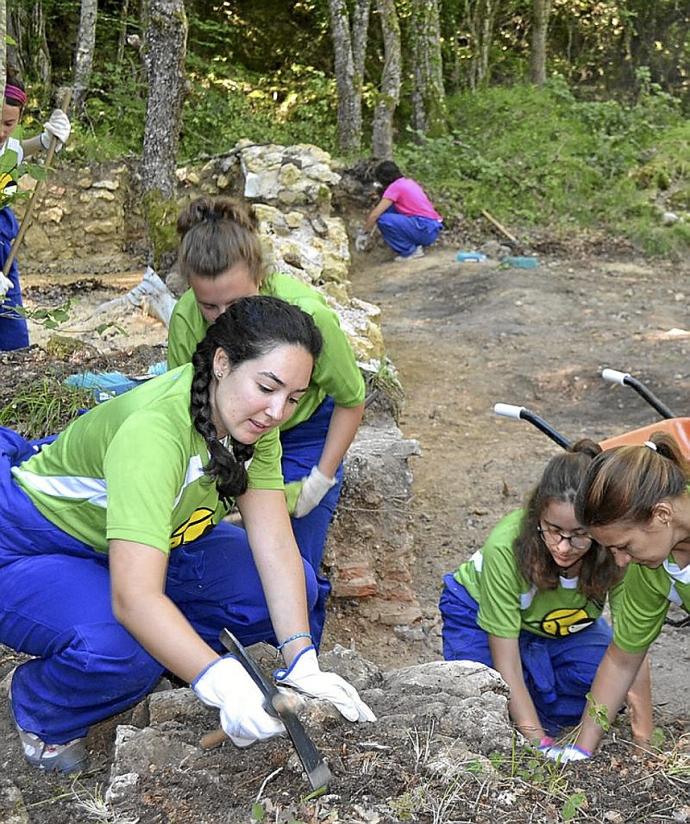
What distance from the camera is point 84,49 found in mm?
11227

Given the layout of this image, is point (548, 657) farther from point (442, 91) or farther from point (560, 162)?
point (442, 91)

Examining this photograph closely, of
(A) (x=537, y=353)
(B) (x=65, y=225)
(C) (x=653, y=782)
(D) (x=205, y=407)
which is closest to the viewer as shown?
(C) (x=653, y=782)

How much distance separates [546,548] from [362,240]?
8.42m

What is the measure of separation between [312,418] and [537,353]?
4517mm

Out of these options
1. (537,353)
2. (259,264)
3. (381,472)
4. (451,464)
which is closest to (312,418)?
(259,264)

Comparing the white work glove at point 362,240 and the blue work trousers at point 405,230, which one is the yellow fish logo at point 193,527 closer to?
the blue work trousers at point 405,230

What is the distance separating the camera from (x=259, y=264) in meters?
2.73

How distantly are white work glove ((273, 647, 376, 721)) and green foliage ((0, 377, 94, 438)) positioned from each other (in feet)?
6.35

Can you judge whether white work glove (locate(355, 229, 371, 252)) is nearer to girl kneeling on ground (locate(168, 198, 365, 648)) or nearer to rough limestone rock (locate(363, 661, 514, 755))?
girl kneeling on ground (locate(168, 198, 365, 648))

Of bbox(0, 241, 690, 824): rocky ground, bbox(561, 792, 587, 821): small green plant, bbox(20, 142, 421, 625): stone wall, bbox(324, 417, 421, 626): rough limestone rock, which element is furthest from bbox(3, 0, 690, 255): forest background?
bbox(561, 792, 587, 821): small green plant

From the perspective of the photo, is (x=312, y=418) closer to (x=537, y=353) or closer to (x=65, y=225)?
(x=537, y=353)

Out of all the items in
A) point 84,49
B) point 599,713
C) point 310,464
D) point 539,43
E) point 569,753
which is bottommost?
point 569,753

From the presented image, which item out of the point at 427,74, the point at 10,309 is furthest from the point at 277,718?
the point at 427,74

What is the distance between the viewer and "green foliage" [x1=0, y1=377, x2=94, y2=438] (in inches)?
147
